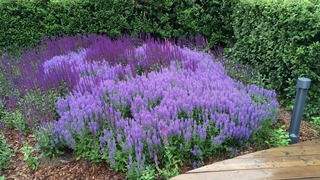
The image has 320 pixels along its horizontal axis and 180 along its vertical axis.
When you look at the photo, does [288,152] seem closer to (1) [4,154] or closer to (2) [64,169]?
(2) [64,169]

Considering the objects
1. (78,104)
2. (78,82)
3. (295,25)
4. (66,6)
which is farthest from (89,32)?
(295,25)

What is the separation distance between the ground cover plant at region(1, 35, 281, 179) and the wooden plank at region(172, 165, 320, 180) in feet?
1.35

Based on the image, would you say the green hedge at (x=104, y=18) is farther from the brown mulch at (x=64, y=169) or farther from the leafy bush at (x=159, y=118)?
the brown mulch at (x=64, y=169)

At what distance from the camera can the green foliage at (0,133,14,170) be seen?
11.3ft

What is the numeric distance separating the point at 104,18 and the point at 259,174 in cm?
513

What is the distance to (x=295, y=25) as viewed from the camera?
14.7 feet

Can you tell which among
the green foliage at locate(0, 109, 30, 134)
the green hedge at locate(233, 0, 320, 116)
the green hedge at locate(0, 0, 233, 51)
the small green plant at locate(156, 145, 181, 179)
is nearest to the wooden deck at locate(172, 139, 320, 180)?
the small green plant at locate(156, 145, 181, 179)

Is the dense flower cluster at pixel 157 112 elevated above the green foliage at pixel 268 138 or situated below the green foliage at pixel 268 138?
above

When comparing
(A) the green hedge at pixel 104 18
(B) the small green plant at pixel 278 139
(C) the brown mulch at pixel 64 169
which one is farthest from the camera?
(A) the green hedge at pixel 104 18

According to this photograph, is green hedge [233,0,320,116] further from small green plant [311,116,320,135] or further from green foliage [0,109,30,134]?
green foliage [0,109,30,134]

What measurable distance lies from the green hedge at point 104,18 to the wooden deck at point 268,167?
4.23 metres

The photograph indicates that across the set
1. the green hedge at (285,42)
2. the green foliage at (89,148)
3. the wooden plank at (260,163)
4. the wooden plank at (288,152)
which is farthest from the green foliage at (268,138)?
the green foliage at (89,148)

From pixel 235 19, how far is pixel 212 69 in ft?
6.61

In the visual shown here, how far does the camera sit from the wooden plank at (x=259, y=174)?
8.55ft
